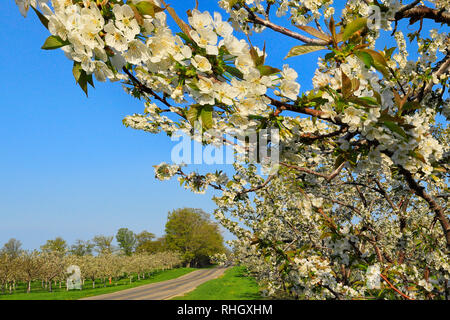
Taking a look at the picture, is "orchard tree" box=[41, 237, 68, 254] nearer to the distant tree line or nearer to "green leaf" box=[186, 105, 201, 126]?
the distant tree line

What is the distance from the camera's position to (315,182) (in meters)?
2.73

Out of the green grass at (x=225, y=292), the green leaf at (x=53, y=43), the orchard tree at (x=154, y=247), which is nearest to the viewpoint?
the green leaf at (x=53, y=43)

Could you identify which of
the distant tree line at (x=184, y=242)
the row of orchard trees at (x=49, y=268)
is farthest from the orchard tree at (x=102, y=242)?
the row of orchard trees at (x=49, y=268)

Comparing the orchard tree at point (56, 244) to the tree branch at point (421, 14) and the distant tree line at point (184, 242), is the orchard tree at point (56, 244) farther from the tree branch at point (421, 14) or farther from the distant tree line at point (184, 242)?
the tree branch at point (421, 14)

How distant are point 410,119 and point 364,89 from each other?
478 mm

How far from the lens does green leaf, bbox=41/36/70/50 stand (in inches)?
30.7

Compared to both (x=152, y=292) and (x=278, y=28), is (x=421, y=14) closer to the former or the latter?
(x=278, y=28)

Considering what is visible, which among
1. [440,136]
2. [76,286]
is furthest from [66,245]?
[440,136]

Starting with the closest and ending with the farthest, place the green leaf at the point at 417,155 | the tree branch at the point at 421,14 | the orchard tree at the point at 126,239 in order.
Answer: the green leaf at the point at 417,155 < the tree branch at the point at 421,14 < the orchard tree at the point at 126,239

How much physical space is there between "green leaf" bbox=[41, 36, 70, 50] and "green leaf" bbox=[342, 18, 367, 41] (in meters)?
1.05

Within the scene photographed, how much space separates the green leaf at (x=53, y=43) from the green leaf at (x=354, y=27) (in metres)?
1.05

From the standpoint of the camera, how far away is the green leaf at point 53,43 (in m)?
0.78

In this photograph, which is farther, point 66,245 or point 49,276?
point 66,245
